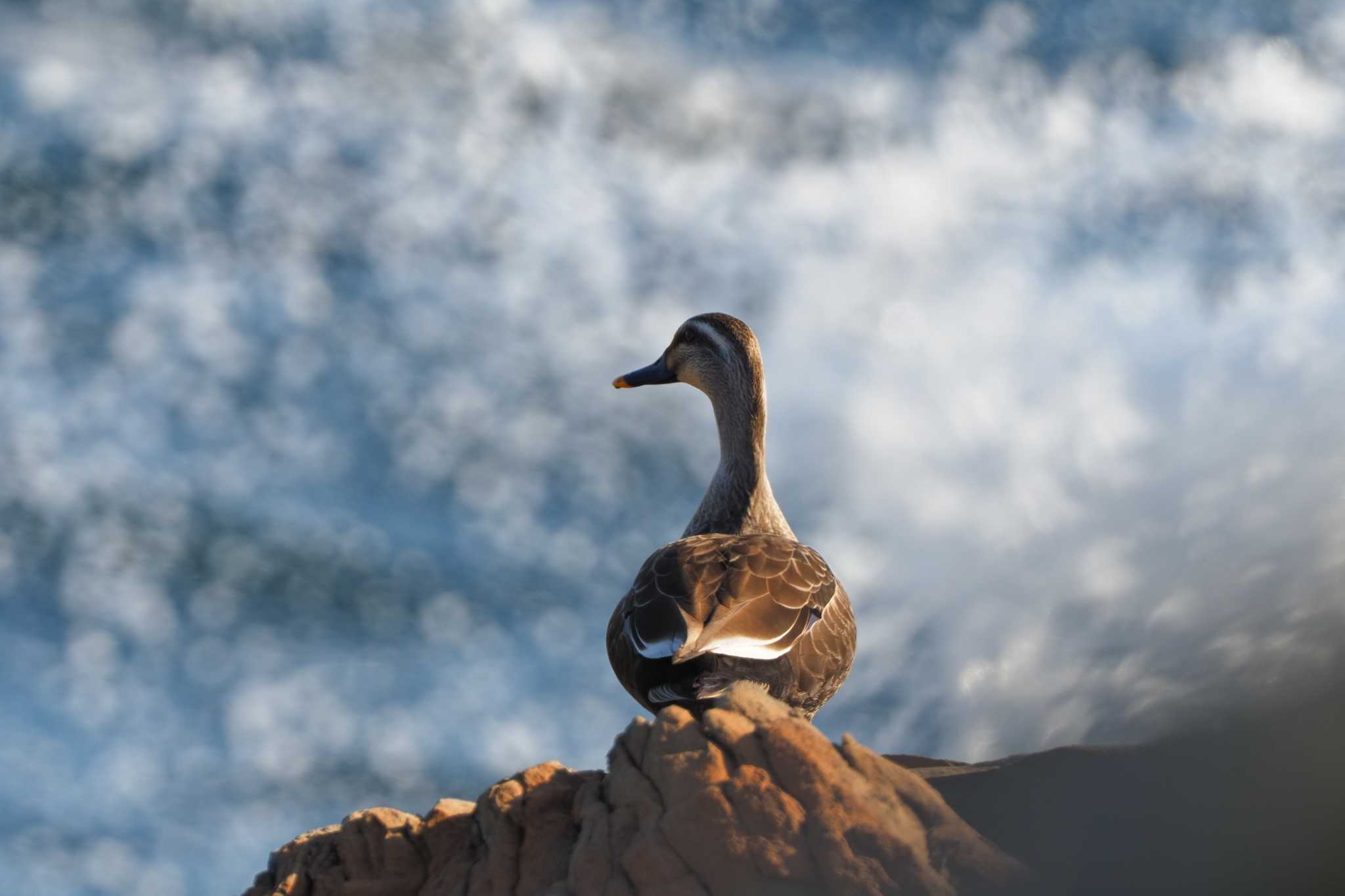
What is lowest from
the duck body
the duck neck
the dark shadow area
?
the dark shadow area

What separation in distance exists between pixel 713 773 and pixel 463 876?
186cm

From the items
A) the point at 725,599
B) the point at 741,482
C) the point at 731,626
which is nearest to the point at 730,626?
the point at 731,626

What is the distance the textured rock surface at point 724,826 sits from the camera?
4.46 meters

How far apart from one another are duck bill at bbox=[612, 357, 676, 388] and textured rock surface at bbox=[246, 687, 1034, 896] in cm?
620

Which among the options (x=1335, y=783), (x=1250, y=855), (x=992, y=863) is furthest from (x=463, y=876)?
(x=1335, y=783)

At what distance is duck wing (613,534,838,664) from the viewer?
619 centimetres

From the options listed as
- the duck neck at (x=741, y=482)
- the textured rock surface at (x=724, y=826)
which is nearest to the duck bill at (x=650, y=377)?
the duck neck at (x=741, y=482)

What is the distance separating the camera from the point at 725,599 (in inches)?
254

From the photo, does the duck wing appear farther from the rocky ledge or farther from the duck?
the rocky ledge

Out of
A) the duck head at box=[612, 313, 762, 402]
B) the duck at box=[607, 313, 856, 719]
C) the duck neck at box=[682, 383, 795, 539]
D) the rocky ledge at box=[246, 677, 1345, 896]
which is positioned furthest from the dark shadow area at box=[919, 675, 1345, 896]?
the duck head at box=[612, 313, 762, 402]

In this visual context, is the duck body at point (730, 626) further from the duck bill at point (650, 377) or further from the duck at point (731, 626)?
the duck bill at point (650, 377)

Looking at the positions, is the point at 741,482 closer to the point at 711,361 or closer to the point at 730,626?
the point at 711,361

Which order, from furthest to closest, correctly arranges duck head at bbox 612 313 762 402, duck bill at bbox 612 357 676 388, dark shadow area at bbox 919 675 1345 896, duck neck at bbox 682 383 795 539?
duck bill at bbox 612 357 676 388 → duck head at bbox 612 313 762 402 → duck neck at bbox 682 383 795 539 → dark shadow area at bbox 919 675 1345 896

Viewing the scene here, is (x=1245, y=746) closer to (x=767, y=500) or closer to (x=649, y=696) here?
(x=649, y=696)
